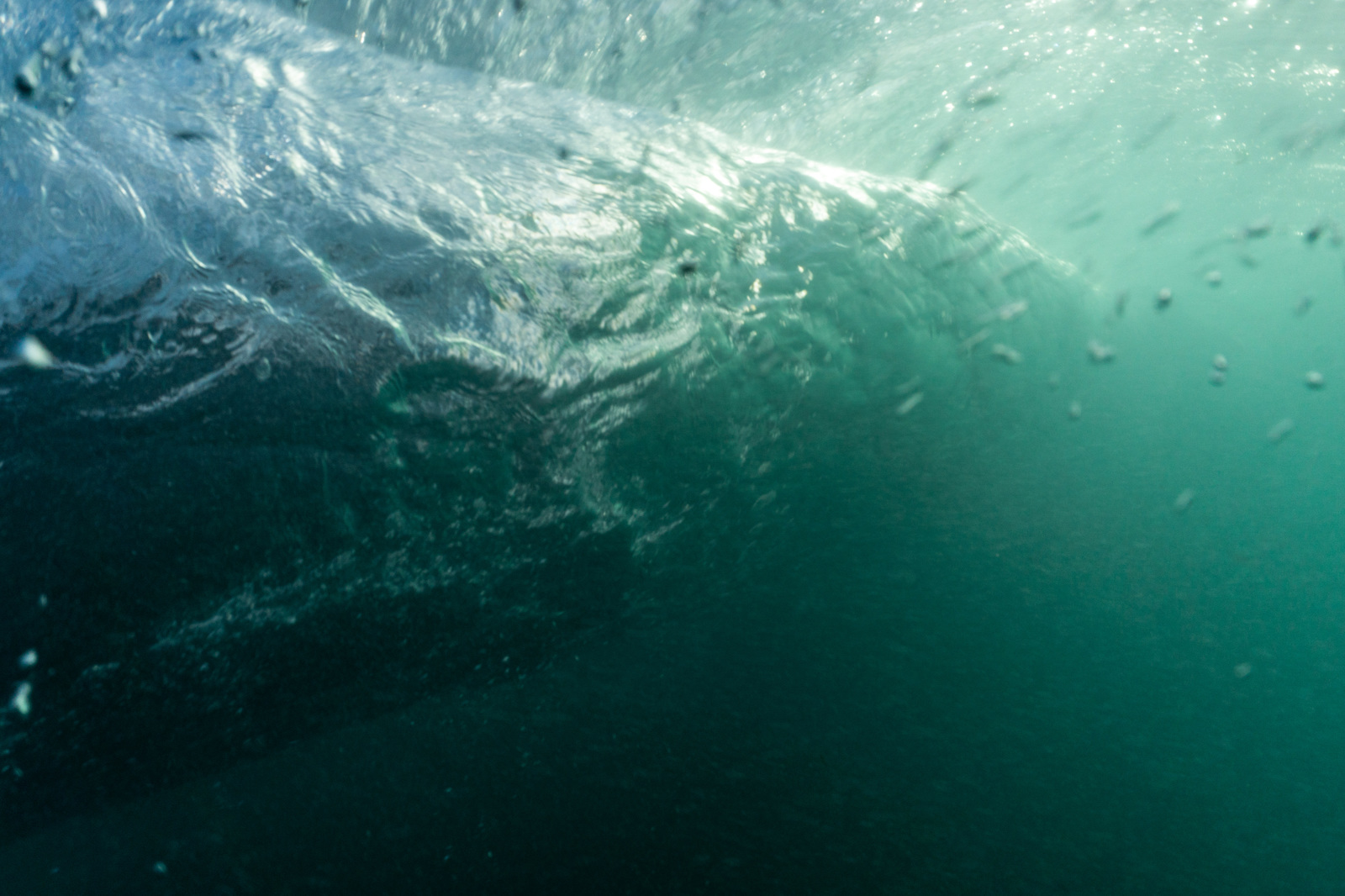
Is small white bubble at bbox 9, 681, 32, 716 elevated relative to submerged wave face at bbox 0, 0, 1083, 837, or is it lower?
lower

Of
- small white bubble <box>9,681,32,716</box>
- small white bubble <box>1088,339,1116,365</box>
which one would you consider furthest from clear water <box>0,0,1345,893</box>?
small white bubble <box>1088,339,1116,365</box>

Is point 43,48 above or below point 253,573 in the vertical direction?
above

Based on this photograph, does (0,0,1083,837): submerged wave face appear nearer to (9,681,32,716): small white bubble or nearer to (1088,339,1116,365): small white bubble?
(9,681,32,716): small white bubble

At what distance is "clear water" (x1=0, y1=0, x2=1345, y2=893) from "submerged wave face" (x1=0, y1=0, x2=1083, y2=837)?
0.06ft

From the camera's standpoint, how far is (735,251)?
11.4ft

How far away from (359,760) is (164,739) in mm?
782

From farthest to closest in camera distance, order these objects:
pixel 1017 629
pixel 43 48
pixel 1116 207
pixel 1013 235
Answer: pixel 1116 207 → pixel 1013 235 → pixel 1017 629 → pixel 43 48

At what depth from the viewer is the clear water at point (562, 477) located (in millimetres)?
2219

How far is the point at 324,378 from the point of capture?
93.5 inches

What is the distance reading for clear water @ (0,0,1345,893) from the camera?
2219 mm

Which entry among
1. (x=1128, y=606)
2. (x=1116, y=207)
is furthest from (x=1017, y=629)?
(x=1116, y=207)

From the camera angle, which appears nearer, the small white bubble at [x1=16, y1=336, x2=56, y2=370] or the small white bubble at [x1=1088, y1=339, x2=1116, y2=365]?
the small white bubble at [x1=16, y1=336, x2=56, y2=370]

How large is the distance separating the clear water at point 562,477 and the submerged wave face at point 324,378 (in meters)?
0.02

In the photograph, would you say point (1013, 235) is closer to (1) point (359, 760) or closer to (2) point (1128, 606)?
(2) point (1128, 606)
